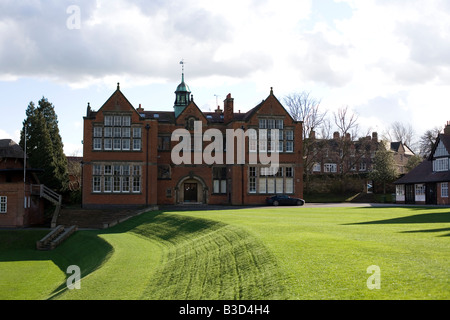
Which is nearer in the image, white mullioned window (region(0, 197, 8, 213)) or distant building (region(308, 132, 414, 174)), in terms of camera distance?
white mullioned window (region(0, 197, 8, 213))

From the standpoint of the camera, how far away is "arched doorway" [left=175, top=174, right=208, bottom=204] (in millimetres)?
49469

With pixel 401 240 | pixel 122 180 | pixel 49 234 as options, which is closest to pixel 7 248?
pixel 49 234

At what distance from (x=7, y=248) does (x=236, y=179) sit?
22498 mm

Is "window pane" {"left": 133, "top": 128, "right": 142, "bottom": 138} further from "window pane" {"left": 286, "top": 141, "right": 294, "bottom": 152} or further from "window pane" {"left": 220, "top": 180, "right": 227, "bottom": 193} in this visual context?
"window pane" {"left": 286, "top": 141, "right": 294, "bottom": 152}

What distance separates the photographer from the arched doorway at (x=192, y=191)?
162ft

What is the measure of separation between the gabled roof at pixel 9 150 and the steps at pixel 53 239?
45.7 ft

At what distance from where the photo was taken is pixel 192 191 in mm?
50031

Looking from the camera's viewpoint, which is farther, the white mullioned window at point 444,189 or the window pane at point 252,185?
the white mullioned window at point 444,189

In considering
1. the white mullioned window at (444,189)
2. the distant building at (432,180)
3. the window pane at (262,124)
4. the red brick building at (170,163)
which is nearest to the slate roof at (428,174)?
the distant building at (432,180)

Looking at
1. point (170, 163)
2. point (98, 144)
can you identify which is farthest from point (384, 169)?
point (98, 144)

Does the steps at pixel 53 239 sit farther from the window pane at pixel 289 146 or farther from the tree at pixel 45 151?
the window pane at pixel 289 146

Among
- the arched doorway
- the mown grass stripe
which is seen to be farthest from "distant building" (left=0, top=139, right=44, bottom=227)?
the mown grass stripe

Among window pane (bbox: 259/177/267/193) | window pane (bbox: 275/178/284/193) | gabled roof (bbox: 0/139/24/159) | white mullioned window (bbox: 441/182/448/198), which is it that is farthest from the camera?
white mullioned window (bbox: 441/182/448/198)

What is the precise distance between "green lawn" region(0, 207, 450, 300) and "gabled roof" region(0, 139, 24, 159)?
21.3m
